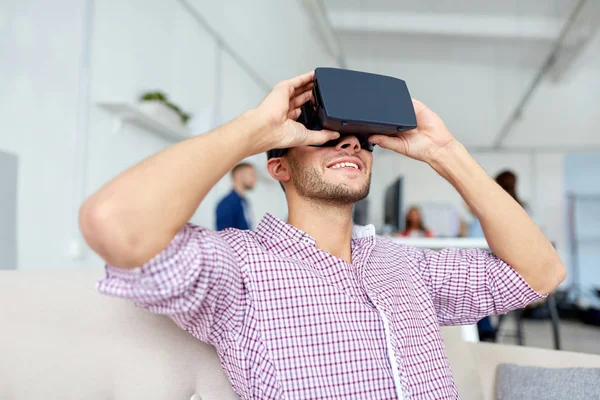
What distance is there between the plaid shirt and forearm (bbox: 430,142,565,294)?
1.6 inches

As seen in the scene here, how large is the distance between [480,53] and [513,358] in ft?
23.7

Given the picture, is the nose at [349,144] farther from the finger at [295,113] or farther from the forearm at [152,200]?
the forearm at [152,200]

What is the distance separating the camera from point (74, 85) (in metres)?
2.62

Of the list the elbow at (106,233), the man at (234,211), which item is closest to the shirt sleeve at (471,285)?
the elbow at (106,233)

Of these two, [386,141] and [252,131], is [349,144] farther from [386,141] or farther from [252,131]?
[252,131]

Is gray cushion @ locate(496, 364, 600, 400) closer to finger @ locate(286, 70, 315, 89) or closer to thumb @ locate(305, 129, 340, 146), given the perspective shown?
thumb @ locate(305, 129, 340, 146)

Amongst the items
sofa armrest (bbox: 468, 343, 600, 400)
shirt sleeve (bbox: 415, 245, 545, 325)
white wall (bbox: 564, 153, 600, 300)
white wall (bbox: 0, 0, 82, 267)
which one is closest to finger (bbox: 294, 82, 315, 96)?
shirt sleeve (bbox: 415, 245, 545, 325)

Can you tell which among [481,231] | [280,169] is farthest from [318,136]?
[481,231]

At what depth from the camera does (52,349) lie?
845mm

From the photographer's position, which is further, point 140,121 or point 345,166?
point 140,121

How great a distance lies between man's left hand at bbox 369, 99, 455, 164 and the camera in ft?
3.95

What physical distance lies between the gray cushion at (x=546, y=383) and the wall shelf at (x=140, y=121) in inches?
92.7

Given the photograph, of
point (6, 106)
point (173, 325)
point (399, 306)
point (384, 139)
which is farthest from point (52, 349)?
point (6, 106)

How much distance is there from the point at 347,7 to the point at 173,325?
6.18 meters
